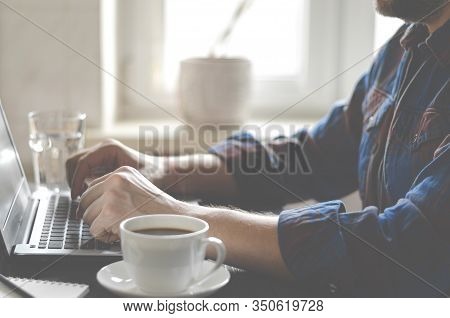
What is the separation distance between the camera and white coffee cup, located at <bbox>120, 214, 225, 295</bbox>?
0.69m

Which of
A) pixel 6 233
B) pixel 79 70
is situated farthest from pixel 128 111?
pixel 6 233

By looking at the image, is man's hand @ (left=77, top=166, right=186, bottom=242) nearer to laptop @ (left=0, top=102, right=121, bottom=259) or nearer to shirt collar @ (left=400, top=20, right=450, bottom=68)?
laptop @ (left=0, top=102, right=121, bottom=259)

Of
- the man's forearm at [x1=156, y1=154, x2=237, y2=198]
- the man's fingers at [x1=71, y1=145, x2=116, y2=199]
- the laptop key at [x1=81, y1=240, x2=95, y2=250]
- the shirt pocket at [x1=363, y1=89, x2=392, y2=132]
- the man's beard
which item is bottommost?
the man's forearm at [x1=156, y1=154, x2=237, y2=198]

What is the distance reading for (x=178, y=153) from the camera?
167 cm

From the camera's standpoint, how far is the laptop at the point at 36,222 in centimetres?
83

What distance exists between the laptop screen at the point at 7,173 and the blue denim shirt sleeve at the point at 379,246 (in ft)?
1.16

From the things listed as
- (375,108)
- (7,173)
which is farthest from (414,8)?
(7,173)

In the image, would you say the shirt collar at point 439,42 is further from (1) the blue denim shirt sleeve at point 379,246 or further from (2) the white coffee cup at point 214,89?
(2) the white coffee cup at point 214,89

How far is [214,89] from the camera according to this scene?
1638 mm

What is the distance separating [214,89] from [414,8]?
0.66m

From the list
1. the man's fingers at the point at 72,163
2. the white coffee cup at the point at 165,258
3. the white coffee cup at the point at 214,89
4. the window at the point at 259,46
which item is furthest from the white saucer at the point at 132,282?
the window at the point at 259,46

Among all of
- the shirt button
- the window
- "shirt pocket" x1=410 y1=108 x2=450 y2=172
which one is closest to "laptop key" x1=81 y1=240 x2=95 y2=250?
the shirt button

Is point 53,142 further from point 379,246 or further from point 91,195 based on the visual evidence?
point 379,246
